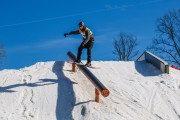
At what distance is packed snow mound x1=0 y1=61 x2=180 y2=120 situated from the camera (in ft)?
40.6

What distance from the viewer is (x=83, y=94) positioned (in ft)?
44.6

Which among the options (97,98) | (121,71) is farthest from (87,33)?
(97,98)

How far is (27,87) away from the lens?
46.7ft

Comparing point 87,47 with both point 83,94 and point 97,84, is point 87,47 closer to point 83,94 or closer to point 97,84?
point 83,94

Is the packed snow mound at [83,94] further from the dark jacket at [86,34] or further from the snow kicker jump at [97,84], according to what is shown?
the dark jacket at [86,34]

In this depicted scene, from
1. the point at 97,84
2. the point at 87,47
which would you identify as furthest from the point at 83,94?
the point at 87,47

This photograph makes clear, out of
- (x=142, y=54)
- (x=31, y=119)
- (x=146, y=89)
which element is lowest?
(x=31, y=119)

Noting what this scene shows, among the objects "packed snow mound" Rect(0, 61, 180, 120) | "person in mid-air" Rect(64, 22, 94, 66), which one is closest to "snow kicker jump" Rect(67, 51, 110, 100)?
"packed snow mound" Rect(0, 61, 180, 120)

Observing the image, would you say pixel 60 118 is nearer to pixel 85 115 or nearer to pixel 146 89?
pixel 85 115

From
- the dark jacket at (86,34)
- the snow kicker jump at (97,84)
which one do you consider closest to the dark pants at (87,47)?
the dark jacket at (86,34)

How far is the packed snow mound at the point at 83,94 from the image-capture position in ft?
40.6

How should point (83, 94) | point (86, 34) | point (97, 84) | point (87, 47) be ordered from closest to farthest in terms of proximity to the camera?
1. point (97, 84)
2. point (83, 94)
3. point (86, 34)
4. point (87, 47)

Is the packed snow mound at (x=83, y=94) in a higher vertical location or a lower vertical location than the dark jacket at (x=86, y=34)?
lower

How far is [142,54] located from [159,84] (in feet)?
13.4
